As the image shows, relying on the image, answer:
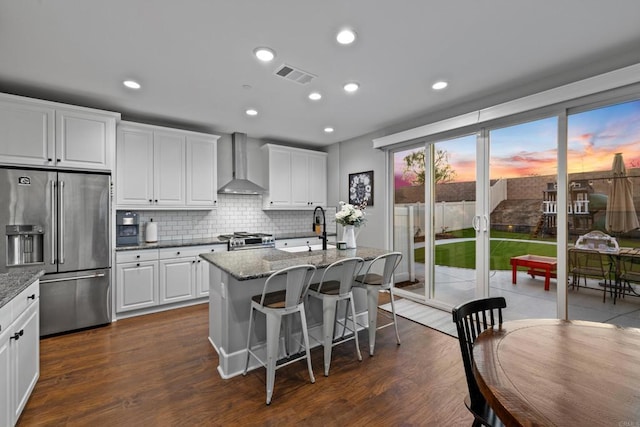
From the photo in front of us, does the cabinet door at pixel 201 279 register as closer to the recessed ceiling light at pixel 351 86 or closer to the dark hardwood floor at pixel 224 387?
the dark hardwood floor at pixel 224 387

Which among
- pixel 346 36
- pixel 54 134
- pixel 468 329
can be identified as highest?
pixel 346 36

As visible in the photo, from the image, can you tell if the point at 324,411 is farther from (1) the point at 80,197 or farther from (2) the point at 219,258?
(1) the point at 80,197

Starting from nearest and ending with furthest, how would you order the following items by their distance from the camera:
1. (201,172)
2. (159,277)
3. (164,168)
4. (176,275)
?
(159,277) → (176,275) → (164,168) → (201,172)

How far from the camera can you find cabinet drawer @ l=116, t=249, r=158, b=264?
3.69m

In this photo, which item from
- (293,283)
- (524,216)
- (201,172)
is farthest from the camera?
(201,172)

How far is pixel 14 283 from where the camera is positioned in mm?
1908

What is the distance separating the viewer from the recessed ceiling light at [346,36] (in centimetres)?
221

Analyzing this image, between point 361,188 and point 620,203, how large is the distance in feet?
10.8

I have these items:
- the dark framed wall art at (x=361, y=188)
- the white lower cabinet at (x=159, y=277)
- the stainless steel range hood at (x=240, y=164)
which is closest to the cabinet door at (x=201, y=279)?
the white lower cabinet at (x=159, y=277)

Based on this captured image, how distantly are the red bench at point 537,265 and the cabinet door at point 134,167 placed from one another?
4810 mm

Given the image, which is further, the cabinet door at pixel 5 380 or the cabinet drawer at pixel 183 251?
the cabinet drawer at pixel 183 251

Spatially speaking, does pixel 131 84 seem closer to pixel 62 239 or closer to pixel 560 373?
pixel 62 239

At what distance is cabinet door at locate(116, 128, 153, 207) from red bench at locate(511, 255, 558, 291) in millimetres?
4810

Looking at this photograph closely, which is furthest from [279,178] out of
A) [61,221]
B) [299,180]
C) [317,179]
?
[61,221]
